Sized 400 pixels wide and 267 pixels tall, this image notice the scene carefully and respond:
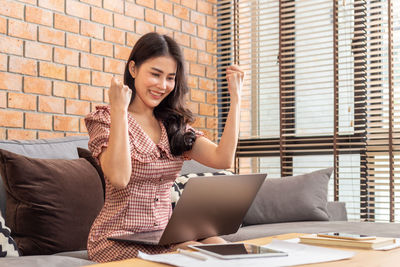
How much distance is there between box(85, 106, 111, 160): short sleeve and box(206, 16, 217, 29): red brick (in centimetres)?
223

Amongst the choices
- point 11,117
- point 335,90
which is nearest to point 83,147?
point 11,117

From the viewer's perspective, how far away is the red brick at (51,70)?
8.98 feet

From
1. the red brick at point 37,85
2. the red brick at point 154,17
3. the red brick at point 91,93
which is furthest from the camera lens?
the red brick at point 154,17

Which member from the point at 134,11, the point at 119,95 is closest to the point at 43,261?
the point at 119,95

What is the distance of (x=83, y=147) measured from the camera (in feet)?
8.07

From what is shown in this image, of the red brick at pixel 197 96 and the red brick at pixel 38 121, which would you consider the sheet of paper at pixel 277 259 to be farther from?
the red brick at pixel 197 96

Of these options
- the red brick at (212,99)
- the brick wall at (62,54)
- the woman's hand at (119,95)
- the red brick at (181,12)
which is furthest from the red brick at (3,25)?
the red brick at (212,99)

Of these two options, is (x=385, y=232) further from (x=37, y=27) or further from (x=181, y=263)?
(x=37, y=27)

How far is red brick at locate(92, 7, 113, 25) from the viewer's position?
3030mm

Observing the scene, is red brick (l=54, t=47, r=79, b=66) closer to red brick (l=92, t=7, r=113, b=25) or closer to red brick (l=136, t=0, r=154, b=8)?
red brick (l=92, t=7, r=113, b=25)

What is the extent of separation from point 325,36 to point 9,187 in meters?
2.30

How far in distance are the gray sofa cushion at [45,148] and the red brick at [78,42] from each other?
0.63 metres

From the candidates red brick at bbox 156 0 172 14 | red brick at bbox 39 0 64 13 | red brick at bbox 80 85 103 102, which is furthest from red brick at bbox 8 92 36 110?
red brick at bbox 156 0 172 14

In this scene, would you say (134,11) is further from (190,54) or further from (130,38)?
(190,54)
